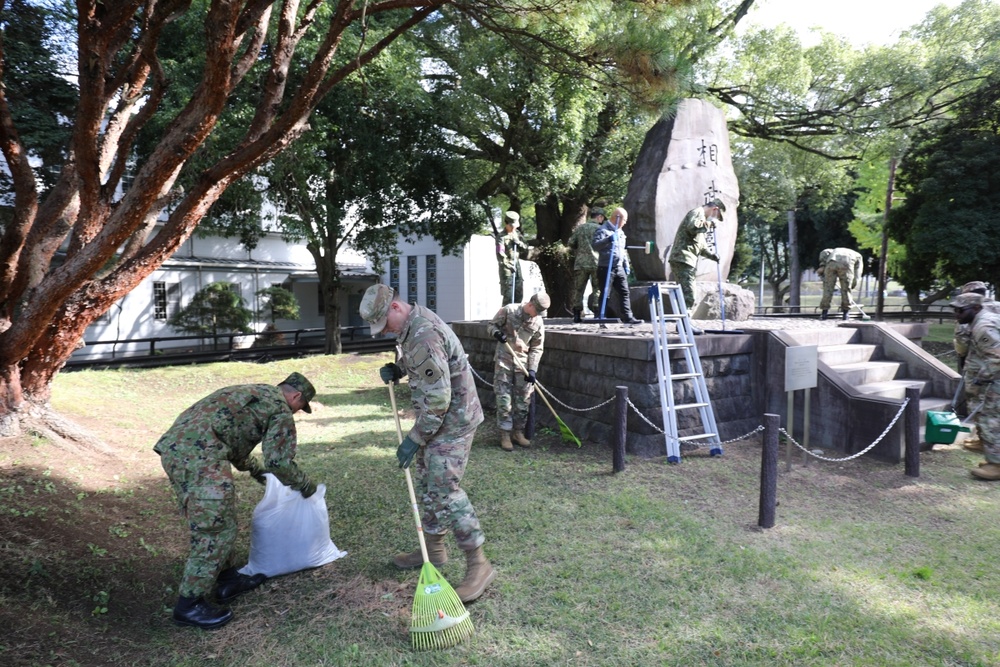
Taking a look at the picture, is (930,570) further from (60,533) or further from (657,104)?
(60,533)

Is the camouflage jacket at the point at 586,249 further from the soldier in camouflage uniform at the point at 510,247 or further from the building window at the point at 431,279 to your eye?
the building window at the point at 431,279

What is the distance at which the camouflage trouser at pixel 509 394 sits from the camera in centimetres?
749

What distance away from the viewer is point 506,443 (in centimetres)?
740

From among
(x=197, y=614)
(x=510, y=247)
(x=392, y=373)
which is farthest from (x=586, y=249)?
(x=197, y=614)

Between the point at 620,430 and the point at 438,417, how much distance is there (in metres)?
3.08

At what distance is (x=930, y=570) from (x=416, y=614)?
11.6 feet

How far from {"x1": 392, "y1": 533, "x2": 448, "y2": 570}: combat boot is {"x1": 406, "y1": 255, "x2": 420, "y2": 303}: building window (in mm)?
21666

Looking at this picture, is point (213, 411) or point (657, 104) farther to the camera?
point (657, 104)

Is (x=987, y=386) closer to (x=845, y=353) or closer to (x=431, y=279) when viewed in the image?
(x=845, y=353)

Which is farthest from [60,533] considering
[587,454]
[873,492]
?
[873,492]

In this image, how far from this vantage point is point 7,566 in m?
3.69

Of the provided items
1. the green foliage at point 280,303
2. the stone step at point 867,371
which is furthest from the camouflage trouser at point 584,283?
the green foliage at point 280,303

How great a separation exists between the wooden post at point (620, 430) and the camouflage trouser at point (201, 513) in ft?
12.8

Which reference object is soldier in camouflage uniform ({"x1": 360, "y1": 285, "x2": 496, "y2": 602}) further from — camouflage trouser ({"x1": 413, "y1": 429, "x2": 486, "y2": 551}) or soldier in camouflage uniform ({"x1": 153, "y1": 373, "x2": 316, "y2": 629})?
soldier in camouflage uniform ({"x1": 153, "y1": 373, "x2": 316, "y2": 629})
